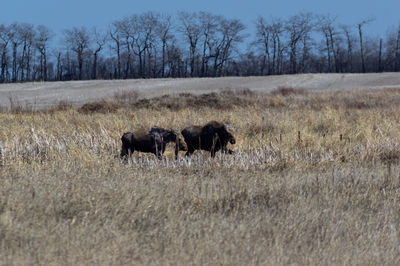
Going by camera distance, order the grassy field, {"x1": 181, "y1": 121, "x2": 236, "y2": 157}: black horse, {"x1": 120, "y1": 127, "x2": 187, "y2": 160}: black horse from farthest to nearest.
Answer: {"x1": 181, "y1": 121, "x2": 236, "y2": 157}: black horse
{"x1": 120, "y1": 127, "x2": 187, "y2": 160}: black horse
the grassy field

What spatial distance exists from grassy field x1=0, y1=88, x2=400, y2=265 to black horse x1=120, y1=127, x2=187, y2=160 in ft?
0.72

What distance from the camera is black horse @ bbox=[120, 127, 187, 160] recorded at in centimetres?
632

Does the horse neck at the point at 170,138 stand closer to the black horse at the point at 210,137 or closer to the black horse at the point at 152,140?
the black horse at the point at 152,140

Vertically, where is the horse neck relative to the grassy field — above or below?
above

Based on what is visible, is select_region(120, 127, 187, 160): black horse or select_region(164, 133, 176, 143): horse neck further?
select_region(164, 133, 176, 143): horse neck

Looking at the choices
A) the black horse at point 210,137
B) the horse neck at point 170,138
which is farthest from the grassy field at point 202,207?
the horse neck at point 170,138

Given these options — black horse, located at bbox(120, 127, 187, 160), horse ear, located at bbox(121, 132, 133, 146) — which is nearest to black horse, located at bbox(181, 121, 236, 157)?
black horse, located at bbox(120, 127, 187, 160)

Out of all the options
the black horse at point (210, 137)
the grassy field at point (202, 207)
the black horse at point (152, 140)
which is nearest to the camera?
the grassy field at point (202, 207)

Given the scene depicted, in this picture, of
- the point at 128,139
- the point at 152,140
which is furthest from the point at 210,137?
the point at 128,139

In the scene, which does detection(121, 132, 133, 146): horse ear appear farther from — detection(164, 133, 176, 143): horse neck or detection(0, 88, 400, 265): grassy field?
detection(164, 133, 176, 143): horse neck

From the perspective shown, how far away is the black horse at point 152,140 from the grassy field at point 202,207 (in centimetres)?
22

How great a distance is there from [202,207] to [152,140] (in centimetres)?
222

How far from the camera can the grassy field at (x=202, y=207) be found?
126 inches

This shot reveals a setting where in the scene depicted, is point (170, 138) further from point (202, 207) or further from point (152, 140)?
point (202, 207)
